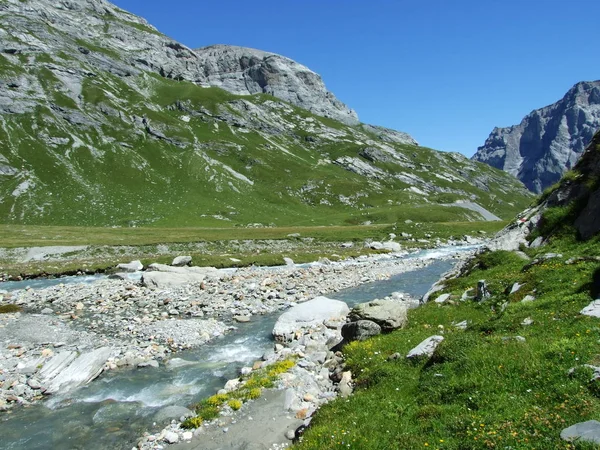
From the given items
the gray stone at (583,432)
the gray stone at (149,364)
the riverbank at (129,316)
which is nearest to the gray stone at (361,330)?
the gray stone at (149,364)

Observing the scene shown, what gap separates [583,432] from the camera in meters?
8.02

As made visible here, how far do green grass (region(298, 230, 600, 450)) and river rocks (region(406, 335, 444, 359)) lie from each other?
551 millimetres

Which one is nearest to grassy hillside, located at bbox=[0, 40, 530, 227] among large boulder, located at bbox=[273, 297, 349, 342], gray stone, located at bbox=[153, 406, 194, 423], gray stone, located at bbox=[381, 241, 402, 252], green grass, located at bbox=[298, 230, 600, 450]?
gray stone, located at bbox=[381, 241, 402, 252]

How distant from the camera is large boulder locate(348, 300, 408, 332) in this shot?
20984 mm

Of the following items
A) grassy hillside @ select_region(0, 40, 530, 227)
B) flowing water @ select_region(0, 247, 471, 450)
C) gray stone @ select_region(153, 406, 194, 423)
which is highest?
grassy hillside @ select_region(0, 40, 530, 227)

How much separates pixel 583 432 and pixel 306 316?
24.0m

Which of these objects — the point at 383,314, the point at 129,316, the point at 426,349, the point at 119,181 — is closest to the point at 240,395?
the point at 426,349

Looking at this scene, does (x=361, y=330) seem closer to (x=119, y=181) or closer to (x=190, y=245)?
(x=190, y=245)

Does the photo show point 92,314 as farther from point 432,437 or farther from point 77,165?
point 77,165

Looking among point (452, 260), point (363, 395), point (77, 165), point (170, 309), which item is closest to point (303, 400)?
point (363, 395)

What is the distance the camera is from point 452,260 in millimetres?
72875

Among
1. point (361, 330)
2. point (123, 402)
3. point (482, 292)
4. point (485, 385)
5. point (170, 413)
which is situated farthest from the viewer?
point (482, 292)

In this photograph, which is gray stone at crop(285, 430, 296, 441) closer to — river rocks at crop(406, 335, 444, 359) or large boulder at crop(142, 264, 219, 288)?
river rocks at crop(406, 335, 444, 359)

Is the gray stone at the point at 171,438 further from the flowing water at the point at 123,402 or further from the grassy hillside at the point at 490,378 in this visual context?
the grassy hillside at the point at 490,378
